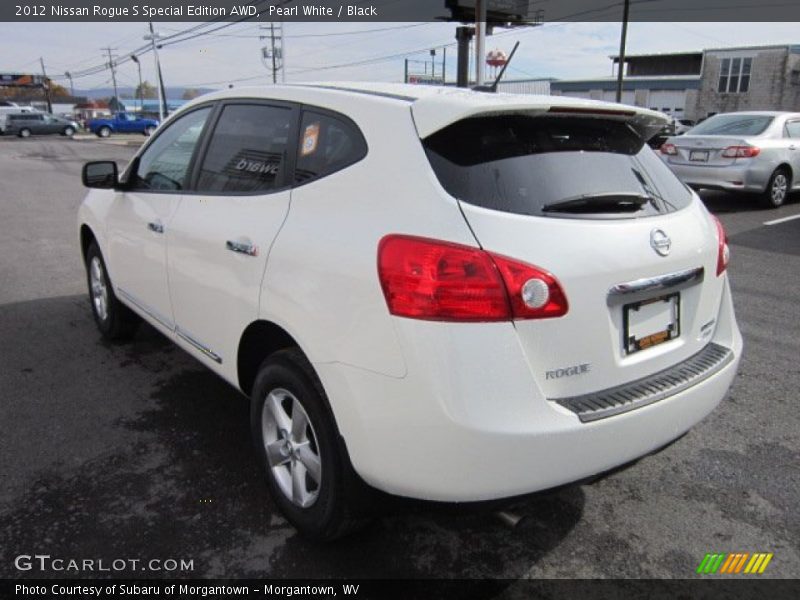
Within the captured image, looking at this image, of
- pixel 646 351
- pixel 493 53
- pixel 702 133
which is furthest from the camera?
pixel 493 53

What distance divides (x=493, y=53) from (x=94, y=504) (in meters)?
42.2

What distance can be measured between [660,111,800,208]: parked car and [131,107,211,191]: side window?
344 inches

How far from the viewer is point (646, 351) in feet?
7.39

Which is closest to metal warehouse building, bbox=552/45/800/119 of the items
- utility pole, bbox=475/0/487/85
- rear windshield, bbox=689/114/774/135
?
utility pole, bbox=475/0/487/85

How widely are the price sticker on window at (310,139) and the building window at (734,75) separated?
218 feet

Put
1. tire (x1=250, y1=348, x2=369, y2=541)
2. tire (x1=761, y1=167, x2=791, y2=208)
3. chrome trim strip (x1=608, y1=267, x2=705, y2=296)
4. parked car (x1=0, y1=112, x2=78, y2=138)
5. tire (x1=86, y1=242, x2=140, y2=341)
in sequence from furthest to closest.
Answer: parked car (x1=0, y1=112, x2=78, y2=138) → tire (x1=761, y1=167, x2=791, y2=208) → tire (x1=86, y1=242, x2=140, y2=341) → tire (x1=250, y1=348, x2=369, y2=541) → chrome trim strip (x1=608, y1=267, x2=705, y2=296)

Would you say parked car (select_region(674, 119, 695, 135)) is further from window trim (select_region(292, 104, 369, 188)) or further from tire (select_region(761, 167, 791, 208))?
window trim (select_region(292, 104, 369, 188))

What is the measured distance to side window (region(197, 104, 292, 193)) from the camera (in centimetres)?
271

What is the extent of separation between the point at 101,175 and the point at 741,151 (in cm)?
962

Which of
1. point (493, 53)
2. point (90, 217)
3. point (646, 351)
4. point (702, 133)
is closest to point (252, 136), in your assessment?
point (646, 351)

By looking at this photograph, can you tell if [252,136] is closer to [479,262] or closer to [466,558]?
[479,262]

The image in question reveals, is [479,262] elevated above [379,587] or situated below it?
above

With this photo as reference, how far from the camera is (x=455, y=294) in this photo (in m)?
1.89

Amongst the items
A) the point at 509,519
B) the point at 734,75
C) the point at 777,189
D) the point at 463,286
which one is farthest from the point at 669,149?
Result: the point at 734,75
